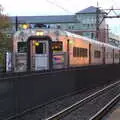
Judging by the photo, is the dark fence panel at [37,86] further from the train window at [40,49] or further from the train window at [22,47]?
the train window at [22,47]

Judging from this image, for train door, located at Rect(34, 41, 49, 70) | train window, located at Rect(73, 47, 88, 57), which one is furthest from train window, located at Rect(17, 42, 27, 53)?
train window, located at Rect(73, 47, 88, 57)

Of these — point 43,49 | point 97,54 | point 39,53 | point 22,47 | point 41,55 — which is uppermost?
point 22,47

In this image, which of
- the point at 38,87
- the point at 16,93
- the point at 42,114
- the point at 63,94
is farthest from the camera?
the point at 63,94

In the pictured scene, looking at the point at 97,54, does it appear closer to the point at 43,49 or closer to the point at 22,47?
the point at 22,47

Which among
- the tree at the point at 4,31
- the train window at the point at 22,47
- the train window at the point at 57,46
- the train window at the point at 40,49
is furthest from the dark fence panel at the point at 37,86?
the tree at the point at 4,31

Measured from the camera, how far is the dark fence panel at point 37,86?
45.0 ft

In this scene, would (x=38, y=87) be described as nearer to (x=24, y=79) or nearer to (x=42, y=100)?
(x=42, y=100)

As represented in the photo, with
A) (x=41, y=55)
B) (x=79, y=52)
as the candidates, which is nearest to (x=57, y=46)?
(x=41, y=55)

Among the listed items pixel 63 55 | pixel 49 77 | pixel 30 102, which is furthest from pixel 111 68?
pixel 30 102

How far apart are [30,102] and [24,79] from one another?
1257 millimetres

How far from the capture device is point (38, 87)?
17.2 meters

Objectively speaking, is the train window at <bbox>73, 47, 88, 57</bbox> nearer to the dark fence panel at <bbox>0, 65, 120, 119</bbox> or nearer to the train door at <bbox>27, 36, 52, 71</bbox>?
the dark fence panel at <bbox>0, 65, 120, 119</bbox>

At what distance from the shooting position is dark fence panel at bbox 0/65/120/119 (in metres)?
13.7

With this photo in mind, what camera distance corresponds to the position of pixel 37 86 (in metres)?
17.0
